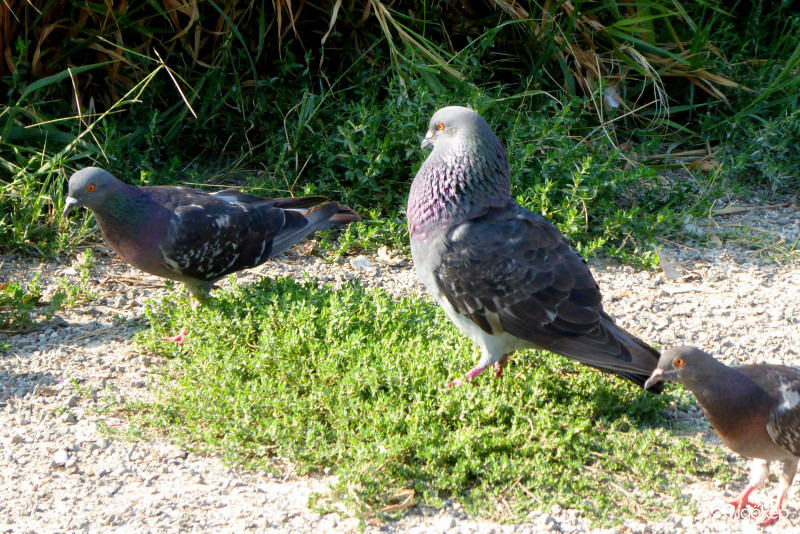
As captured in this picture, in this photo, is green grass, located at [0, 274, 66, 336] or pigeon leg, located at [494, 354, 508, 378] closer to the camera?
pigeon leg, located at [494, 354, 508, 378]

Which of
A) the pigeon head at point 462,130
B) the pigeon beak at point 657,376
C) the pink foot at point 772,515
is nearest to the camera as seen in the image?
the pink foot at point 772,515

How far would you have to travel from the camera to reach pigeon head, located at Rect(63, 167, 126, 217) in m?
4.69

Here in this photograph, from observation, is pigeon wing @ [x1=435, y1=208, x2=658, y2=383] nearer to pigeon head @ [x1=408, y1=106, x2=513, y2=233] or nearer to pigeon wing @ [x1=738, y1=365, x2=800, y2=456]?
pigeon head @ [x1=408, y1=106, x2=513, y2=233]

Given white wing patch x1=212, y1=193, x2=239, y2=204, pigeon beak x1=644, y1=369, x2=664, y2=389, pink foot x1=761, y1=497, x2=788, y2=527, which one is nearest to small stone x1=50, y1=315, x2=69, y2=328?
white wing patch x1=212, y1=193, x2=239, y2=204

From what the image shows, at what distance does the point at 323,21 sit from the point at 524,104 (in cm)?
162

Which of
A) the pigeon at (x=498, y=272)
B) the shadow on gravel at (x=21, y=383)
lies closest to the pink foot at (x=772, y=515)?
the pigeon at (x=498, y=272)

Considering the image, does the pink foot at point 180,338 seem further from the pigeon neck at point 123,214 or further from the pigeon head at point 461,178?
the pigeon head at point 461,178

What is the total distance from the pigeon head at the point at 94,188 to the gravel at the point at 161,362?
65 centimetres

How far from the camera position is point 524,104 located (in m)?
6.75

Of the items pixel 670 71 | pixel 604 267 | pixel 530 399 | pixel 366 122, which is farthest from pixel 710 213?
pixel 530 399

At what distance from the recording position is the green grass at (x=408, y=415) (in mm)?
3438

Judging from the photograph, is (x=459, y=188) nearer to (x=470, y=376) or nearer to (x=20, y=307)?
(x=470, y=376)

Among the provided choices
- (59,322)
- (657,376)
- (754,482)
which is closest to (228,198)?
(59,322)

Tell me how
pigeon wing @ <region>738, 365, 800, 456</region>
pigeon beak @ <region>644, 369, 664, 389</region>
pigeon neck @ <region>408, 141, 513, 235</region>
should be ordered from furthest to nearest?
1. pigeon neck @ <region>408, 141, 513, 235</region>
2. pigeon beak @ <region>644, 369, 664, 389</region>
3. pigeon wing @ <region>738, 365, 800, 456</region>
